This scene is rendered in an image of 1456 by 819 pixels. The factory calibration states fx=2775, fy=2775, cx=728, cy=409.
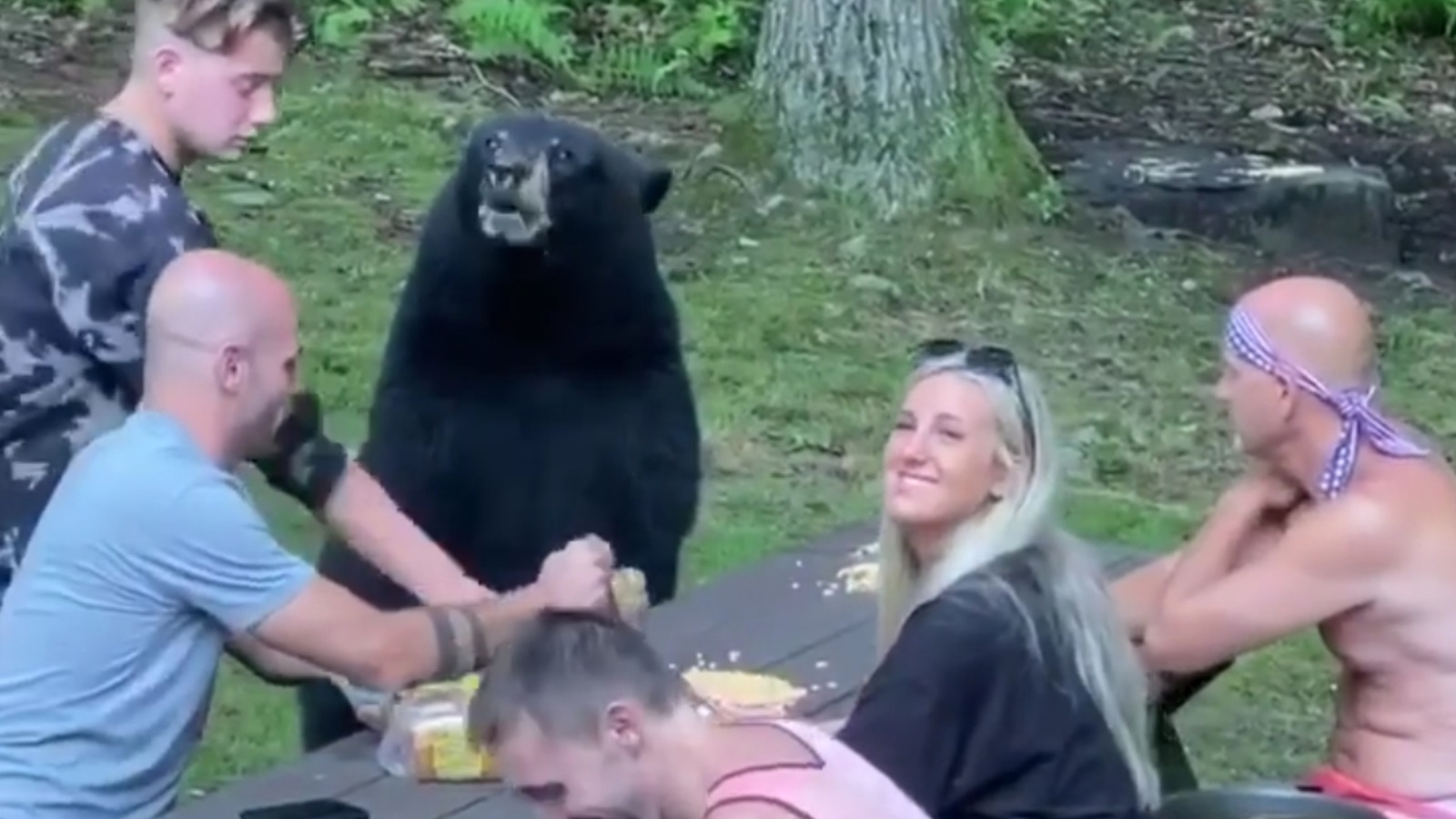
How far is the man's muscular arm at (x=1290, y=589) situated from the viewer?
3.83 meters

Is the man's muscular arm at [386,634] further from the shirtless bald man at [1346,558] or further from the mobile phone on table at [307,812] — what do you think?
the shirtless bald man at [1346,558]

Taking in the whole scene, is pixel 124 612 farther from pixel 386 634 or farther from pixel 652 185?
pixel 652 185

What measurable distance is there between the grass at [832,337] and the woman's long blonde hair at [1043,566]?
2.52m

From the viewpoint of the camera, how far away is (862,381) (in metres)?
8.87

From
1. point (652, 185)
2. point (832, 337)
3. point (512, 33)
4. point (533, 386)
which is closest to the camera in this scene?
point (533, 386)

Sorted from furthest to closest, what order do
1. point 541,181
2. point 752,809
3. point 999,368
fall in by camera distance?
1. point 541,181
2. point 999,368
3. point 752,809

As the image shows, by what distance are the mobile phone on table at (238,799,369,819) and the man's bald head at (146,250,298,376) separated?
544 millimetres

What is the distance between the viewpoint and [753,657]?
4.31m

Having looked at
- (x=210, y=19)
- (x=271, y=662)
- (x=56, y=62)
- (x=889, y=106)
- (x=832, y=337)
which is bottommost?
(x=56, y=62)

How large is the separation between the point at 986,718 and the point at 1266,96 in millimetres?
11183

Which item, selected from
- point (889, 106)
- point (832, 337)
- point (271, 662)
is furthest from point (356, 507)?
point (889, 106)

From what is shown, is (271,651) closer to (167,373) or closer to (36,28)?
(167,373)

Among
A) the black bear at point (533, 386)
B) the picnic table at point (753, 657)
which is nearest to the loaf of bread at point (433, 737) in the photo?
the picnic table at point (753, 657)

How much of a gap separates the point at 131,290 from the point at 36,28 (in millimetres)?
9917
